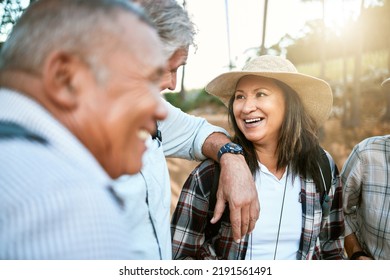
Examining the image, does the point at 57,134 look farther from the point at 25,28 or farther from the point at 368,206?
the point at 368,206

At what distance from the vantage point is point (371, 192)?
47.6 inches

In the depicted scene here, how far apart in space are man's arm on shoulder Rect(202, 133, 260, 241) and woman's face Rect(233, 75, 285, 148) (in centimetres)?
21

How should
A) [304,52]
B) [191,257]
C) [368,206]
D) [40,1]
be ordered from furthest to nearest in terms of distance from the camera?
[304,52], [368,206], [191,257], [40,1]

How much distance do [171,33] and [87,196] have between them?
2.10ft

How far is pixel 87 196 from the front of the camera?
301mm

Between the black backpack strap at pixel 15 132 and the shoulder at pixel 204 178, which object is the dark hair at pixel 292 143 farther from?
the black backpack strap at pixel 15 132

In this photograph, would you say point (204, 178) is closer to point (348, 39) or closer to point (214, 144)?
point (214, 144)

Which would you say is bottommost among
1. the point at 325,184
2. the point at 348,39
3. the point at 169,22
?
the point at 325,184

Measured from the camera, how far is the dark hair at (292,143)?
123cm

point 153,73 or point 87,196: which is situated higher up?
point 153,73

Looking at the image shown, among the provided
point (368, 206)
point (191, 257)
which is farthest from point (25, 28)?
point (368, 206)

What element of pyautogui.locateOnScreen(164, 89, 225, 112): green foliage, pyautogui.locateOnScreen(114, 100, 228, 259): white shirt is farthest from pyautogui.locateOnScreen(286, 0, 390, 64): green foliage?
pyautogui.locateOnScreen(114, 100, 228, 259): white shirt

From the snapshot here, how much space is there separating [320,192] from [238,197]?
427mm

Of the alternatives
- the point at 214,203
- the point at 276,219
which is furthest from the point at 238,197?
the point at 276,219
